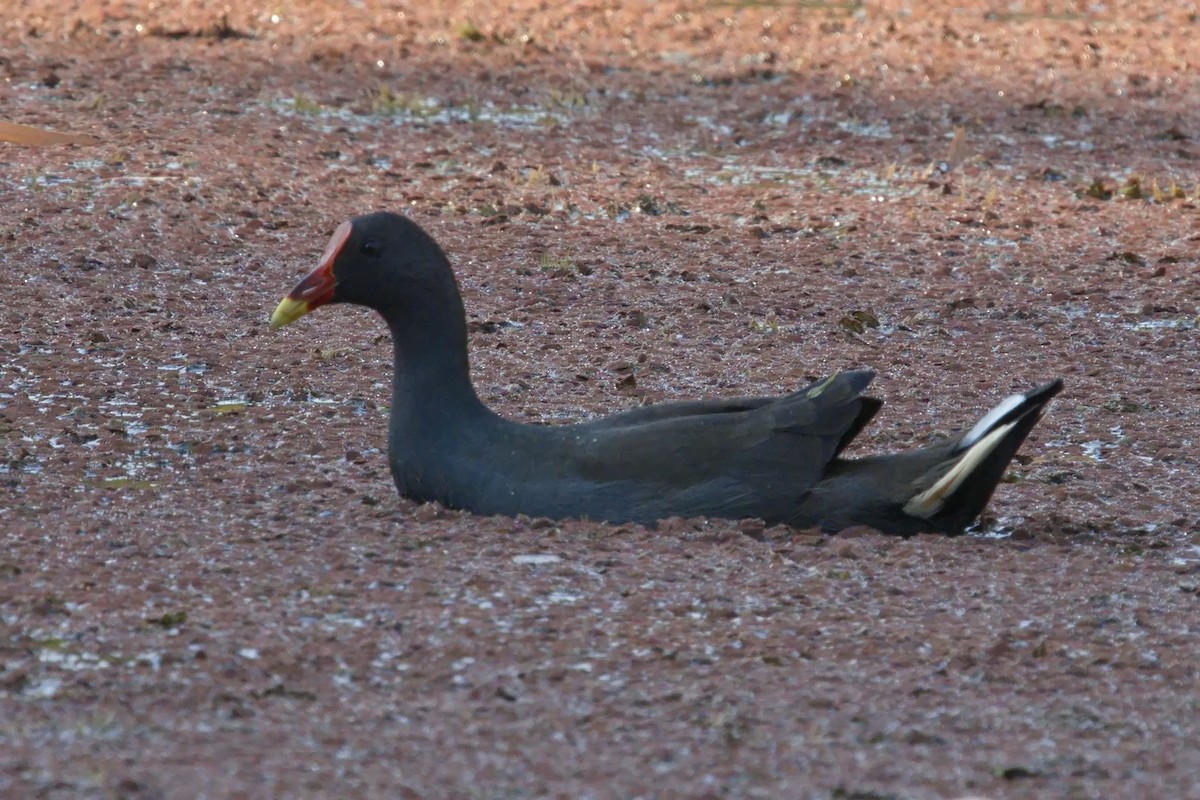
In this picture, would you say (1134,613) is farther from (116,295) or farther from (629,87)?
(629,87)

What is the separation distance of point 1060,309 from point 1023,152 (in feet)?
8.74

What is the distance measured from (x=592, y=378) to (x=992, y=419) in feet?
6.61

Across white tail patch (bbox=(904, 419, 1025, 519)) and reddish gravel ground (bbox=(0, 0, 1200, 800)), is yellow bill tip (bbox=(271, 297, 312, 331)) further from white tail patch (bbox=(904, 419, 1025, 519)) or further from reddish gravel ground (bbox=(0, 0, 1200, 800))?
white tail patch (bbox=(904, 419, 1025, 519))

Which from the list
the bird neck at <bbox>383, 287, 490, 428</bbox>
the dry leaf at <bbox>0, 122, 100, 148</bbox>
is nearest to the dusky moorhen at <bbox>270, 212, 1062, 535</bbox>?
the bird neck at <bbox>383, 287, 490, 428</bbox>

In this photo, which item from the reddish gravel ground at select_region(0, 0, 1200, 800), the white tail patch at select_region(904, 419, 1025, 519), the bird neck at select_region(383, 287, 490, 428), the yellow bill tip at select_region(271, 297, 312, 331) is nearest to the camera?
the reddish gravel ground at select_region(0, 0, 1200, 800)

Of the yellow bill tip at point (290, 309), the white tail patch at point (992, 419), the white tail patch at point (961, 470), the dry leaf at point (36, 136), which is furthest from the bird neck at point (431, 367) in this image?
the dry leaf at point (36, 136)

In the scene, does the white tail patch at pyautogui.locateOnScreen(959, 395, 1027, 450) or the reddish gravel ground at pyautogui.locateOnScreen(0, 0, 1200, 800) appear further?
the white tail patch at pyautogui.locateOnScreen(959, 395, 1027, 450)

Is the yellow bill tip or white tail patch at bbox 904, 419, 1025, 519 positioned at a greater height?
the yellow bill tip

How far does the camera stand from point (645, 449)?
5043 millimetres

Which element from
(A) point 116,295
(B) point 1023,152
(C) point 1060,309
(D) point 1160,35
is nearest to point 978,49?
(D) point 1160,35

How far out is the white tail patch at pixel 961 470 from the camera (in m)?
4.94

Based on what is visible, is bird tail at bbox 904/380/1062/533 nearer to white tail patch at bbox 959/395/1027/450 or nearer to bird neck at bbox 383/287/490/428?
white tail patch at bbox 959/395/1027/450

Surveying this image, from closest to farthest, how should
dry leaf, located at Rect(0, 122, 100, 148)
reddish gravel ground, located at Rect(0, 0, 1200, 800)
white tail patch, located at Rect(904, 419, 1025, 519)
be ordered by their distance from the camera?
reddish gravel ground, located at Rect(0, 0, 1200, 800), white tail patch, located at Rect(904, 419, 1025, 519), dry leaf, located at Rect(0, 122, 100, 148)

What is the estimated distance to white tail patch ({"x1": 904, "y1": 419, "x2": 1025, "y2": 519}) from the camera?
4.94m
